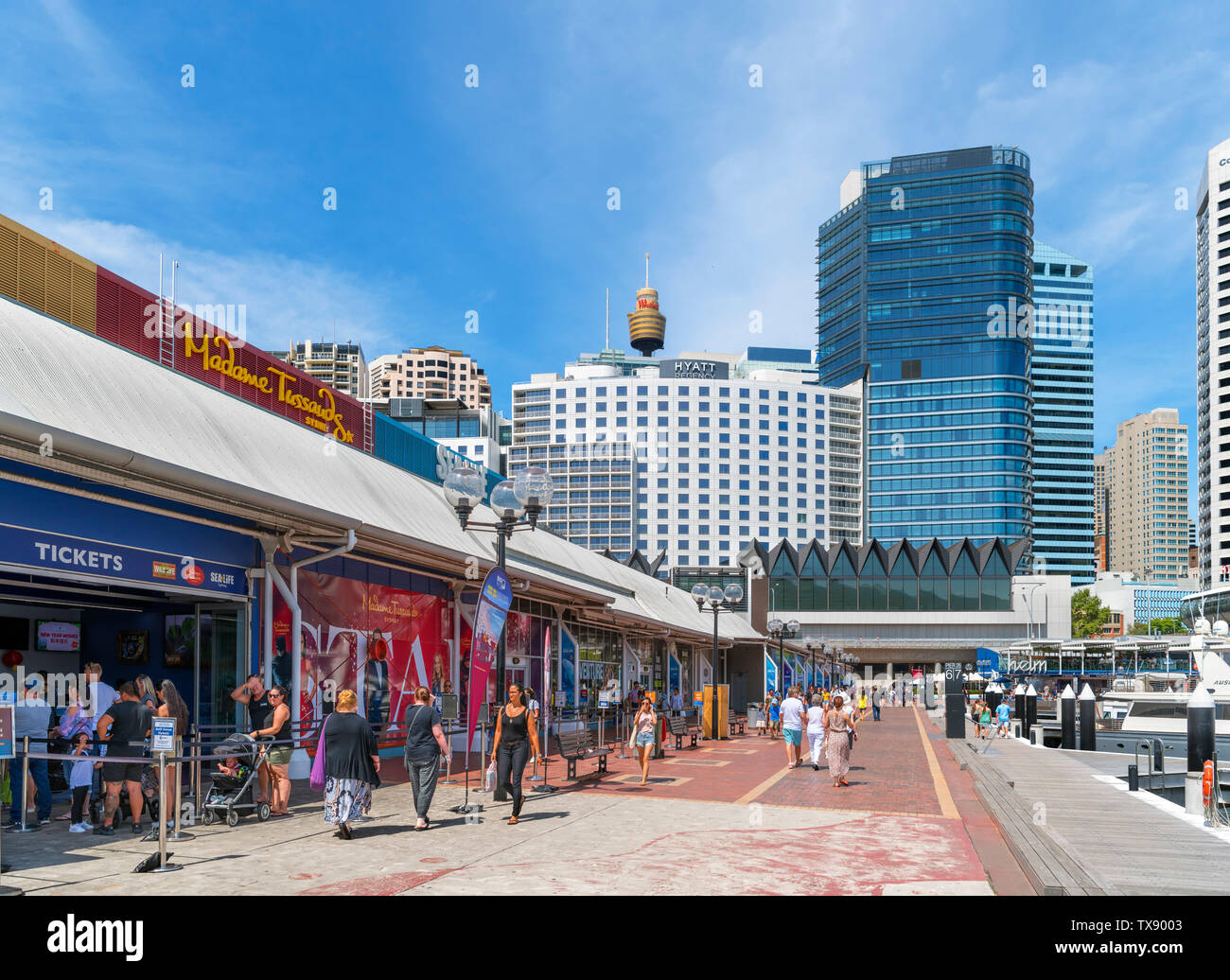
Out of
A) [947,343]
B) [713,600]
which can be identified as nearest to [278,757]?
[713,600]

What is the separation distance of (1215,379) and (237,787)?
175056 millimetres

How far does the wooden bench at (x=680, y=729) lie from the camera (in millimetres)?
26500

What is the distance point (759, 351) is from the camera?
199375 mm

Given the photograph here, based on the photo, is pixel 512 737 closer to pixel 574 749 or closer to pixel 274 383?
pixel 574 749

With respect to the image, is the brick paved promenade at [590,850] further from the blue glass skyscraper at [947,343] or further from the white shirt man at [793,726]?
the blue glass skyscraper at [947,343]

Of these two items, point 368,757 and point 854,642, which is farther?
point 854,642

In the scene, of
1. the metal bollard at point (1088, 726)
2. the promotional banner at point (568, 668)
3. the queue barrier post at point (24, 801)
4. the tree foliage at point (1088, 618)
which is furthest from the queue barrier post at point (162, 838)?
the tree foliage at point (1088, 618)

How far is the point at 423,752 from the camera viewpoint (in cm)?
1219

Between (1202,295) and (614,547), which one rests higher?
(1202,295)

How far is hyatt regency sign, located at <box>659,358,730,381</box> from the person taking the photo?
164 metres
